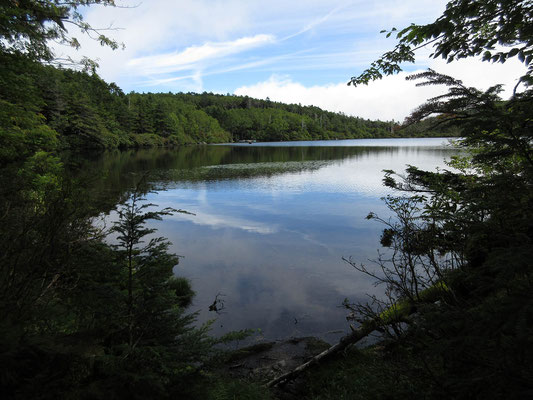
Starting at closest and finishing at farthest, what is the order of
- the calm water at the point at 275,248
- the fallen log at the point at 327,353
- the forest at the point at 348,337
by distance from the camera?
the forest at the point at 348,337 → the fallen log at the point at 327,353 → the calm water at the point at 275,248

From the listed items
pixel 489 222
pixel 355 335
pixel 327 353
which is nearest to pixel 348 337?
pixel 355 335

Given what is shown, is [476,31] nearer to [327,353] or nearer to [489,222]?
[489,222]

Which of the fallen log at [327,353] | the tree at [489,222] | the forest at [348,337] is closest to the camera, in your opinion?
the tree at [489,222]

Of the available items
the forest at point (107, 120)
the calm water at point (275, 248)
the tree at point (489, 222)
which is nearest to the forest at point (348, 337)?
the tree at point (489, 222)

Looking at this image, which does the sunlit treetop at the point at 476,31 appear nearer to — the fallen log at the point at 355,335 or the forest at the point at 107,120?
the forest at the point at 107,120

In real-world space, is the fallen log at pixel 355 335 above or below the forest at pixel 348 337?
below

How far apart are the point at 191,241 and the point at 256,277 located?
5.06 metres

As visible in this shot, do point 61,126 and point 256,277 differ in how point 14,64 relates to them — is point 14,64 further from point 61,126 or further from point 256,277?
point 61,126

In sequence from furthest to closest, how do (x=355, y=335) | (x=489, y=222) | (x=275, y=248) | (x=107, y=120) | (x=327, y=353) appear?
(x=107, y=120), (x=275, y=248), (x=355, y=335), (x=327, y=353), (x=489, y=222)

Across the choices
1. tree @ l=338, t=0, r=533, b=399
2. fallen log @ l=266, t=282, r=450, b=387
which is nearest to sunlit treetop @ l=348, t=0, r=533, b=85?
tree @ l=338, t=0, r=533, b=399

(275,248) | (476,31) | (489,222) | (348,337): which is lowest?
(275,248)

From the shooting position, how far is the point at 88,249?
3879mm

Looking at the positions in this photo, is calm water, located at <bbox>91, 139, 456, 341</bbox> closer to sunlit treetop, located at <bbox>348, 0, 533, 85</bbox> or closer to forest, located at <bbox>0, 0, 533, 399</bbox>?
forest, located at <bbox>0, 0, 533, 399</bbox>

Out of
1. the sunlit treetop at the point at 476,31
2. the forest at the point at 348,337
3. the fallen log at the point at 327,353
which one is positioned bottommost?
the fallen log at the point at 327,353
